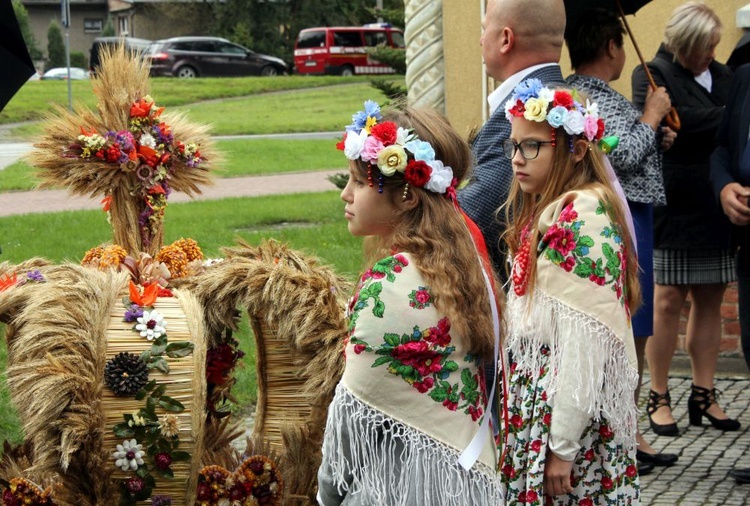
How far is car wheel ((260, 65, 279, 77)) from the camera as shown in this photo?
35.3 m

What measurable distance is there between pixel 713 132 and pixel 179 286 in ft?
9.54

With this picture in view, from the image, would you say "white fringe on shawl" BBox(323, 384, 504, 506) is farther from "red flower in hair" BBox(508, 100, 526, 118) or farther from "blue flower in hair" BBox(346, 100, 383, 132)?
"red flower in hair" BBox(508, 100, 526, 118)

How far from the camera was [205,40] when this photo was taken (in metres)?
34.5

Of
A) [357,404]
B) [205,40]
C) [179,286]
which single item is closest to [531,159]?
[357,404]

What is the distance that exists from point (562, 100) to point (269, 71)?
109 feet

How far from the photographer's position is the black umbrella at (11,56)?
395 cm

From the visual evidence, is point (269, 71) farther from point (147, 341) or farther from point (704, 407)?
point (147, 341)

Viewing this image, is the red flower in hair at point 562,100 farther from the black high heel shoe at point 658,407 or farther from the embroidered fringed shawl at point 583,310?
the black high heel shoe at point 658,407

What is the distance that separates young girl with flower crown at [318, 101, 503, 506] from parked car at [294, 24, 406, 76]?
32.4 meters

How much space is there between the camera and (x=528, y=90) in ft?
9.57

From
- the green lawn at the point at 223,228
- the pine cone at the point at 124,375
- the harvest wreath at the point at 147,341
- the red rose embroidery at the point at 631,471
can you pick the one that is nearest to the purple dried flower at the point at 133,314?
the harvest wreath at the point at 147,341

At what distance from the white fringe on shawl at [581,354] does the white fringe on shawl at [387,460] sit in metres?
0.45

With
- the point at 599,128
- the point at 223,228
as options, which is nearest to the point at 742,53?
the point at 599,128

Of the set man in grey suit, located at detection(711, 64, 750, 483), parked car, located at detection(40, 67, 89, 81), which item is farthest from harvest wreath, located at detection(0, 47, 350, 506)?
parked car, located at detection(40, 67, 89, 81)
